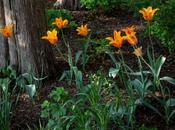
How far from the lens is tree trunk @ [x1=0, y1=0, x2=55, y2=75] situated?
5.03 meters

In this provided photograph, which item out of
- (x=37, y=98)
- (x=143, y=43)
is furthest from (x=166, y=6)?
(x=37, y=98)

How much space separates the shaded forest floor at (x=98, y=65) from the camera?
4297 mm

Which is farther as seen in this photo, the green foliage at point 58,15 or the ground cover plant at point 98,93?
the green foliage at point 58,15

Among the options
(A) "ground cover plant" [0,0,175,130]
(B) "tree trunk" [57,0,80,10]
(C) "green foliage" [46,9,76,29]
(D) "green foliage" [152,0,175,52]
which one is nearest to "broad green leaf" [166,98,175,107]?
(A) "ground cover plant" [0,0,175,130]

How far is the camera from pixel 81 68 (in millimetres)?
5410

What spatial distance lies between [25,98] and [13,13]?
3.14 feet

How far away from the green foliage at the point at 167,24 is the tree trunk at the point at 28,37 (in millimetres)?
1361

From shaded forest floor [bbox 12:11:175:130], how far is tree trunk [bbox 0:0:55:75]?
0.25m

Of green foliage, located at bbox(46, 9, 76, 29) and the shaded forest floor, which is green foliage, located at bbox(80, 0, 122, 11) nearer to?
the shaded forest floor

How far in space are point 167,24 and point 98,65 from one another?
3.12 feet

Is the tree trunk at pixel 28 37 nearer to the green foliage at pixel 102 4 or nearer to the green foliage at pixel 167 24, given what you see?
the green foliage at pixel 167 24

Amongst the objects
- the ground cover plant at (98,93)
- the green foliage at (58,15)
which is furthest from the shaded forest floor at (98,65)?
the green foliage at (58,15)

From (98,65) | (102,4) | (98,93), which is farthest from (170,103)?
(102,4)

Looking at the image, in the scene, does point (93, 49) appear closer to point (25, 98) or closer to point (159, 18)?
point (159, 18)
